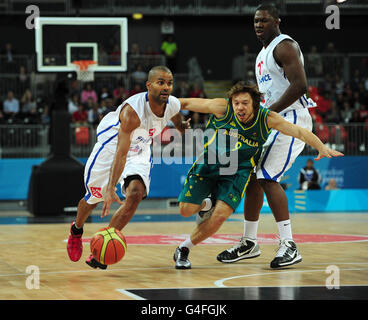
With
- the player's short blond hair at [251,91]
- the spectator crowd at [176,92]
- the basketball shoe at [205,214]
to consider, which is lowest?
the basketball shoe at [205,214]

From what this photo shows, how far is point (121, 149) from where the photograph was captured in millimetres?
6434

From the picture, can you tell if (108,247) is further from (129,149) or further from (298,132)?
(298,132)

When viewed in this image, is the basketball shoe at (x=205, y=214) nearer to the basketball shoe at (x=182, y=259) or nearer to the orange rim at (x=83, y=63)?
the basketball shoe at (x=182, y=259)

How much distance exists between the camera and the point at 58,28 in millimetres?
14961

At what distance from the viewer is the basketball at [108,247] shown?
6117mm

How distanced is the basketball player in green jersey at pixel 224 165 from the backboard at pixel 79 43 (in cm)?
808

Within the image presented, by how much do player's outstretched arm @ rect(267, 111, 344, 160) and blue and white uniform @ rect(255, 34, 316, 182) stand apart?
1.18 ft

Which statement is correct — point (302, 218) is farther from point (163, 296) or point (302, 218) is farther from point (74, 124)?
point (163, 296)

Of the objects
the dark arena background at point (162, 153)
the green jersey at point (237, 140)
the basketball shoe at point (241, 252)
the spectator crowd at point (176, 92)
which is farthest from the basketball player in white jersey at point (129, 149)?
the spectator crowd at point (176, 92)

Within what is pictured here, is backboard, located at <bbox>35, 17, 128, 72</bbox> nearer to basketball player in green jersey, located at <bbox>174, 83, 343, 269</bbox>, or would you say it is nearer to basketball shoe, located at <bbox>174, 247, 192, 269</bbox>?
basketball player in green jersey, located at <bbox>174, 83, 343, 269</bbox>

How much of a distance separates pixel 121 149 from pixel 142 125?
2.12 ft

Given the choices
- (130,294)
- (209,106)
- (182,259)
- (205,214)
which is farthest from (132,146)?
(130,294)
